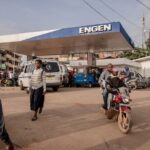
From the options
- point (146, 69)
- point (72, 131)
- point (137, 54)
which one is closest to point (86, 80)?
point (146, 69)

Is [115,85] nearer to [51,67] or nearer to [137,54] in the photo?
[51,67]

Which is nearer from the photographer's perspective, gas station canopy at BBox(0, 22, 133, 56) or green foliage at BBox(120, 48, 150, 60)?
gas station canopy at BBox(0, 22, 133, 56)

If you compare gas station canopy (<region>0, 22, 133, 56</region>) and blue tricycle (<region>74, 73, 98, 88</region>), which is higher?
gas station canopy (<region>0, 22, 133, 56</region>)

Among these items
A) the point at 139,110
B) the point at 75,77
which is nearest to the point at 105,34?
the point at 75,77

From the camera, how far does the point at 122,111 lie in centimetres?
1053

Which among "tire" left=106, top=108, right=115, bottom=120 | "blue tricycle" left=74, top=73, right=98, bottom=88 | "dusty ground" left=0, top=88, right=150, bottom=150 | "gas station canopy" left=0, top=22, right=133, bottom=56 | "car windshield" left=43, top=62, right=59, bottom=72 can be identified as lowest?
"dusty ground" left=0, top=88, right=150, bottom=150

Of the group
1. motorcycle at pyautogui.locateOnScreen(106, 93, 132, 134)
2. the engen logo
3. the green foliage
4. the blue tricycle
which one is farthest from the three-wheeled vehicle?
the green foliage

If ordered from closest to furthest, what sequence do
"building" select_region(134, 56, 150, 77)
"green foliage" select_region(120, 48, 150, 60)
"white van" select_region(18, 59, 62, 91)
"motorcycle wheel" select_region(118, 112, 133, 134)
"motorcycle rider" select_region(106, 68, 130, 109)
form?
"motorcycle wheel" select_region(118, 112, 133, 134) → "motorcycle rider" select_region(106, 68, 130, 109) → "white van" select_region(18, 59, 62, 91) → "building" select_region(134, 56, 150, 77) → "green foliage" select_region(120, 48, 150, 60)

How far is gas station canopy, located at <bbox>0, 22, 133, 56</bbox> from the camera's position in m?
29.4

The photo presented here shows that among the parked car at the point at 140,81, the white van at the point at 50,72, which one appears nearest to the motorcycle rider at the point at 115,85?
the white van at the point at 50,72

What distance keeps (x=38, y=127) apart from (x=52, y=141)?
1666 millimetres

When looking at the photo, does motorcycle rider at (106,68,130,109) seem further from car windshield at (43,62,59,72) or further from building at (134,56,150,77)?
building at (134,56,150,77)

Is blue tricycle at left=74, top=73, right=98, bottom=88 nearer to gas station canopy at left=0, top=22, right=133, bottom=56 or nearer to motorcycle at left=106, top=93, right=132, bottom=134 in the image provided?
gas station canopy at left=0, top=22, right=133, bottom=56

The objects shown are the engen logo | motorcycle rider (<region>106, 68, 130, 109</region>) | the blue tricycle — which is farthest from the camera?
the blue tricycle
